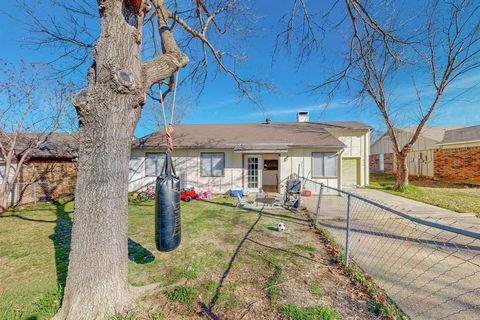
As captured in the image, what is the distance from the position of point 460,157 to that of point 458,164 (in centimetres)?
56

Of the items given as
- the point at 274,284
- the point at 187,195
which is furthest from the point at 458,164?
the point at 274,284

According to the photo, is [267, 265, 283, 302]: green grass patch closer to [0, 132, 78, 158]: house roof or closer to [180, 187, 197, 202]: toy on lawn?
[180, 187, 197, 202]: toy on lawn

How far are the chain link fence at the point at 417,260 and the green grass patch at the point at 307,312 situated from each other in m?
1.04

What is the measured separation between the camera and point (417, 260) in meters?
3.83

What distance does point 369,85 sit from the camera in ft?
38.7

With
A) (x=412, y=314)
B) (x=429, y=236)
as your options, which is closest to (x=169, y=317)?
(x=412, y=314)

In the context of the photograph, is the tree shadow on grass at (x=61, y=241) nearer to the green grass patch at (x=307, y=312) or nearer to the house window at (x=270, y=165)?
the green grass patch at (x=307, y=312)

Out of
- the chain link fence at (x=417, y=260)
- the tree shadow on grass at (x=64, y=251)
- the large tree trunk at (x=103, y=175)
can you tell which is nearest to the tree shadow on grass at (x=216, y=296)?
the large tree trunk at (x=103, y=175)

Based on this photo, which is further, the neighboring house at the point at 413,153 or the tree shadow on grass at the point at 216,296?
the neighboring house at the point at 413,153

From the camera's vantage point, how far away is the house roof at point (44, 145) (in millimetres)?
9391

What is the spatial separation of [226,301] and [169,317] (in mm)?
716

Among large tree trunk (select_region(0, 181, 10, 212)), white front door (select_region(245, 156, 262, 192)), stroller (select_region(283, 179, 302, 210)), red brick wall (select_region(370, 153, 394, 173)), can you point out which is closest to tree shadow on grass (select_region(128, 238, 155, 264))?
stroller (select_region(283, 179, 302, 210))

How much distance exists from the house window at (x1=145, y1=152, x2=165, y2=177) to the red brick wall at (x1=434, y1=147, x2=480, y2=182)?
2187 centimetres

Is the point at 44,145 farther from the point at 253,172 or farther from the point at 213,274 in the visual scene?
the point at 213,274
